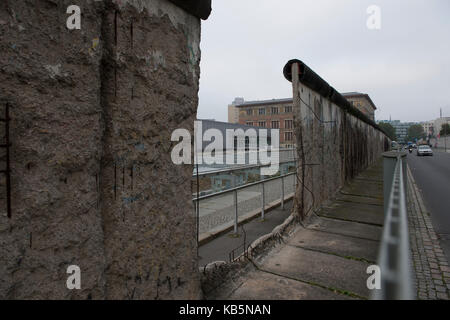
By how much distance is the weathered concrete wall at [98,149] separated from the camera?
1005mm

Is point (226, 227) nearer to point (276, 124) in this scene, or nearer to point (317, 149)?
point (317, 149)

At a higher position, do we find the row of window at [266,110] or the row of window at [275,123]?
the row of window at [266,110]

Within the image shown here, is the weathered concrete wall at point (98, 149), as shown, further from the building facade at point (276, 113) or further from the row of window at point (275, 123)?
the row of window at point (275, 123)

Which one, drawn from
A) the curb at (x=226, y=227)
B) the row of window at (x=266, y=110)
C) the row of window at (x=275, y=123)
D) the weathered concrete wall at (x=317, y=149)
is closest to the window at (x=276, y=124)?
the row of window at (x=275, y=123)

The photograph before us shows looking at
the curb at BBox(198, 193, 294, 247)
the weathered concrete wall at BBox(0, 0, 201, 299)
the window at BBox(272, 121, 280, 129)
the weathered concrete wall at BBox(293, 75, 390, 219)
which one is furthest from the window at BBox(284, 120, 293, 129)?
the weathered concrete wall at BBox(0, 0, 201, 299)

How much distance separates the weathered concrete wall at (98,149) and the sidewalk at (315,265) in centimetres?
58

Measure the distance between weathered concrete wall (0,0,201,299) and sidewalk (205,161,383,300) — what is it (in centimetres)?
58

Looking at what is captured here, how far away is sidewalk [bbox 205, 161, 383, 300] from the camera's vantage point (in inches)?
78.2

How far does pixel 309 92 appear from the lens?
4.35 metres

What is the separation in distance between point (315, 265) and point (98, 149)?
6.67ft

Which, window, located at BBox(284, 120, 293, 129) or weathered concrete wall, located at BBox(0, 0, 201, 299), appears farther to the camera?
window, located at BBox(284, 120, 293, 129)

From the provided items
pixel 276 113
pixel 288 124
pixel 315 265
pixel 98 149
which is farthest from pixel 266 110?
pixel 98 149

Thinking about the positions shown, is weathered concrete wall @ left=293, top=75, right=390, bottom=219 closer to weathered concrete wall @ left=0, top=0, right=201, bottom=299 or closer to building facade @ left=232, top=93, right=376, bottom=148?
weathered concrete wall @ left=0, top=0, right=201, bottom=299

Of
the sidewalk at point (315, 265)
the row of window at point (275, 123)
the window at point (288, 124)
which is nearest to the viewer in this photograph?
the sidewalk at point (315, 265)
